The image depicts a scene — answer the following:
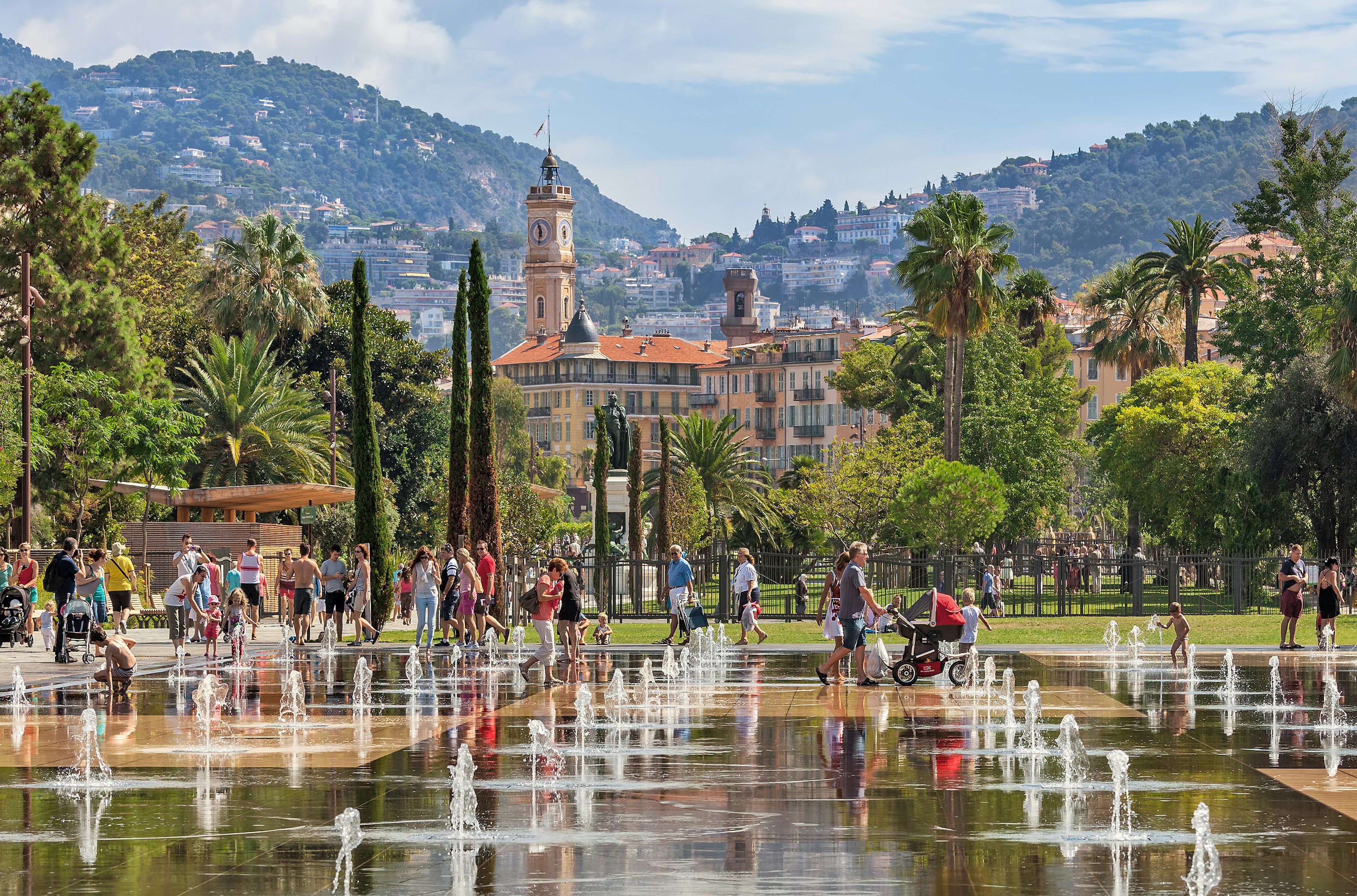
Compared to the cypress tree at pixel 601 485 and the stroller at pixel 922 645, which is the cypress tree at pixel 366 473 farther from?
the cypress tree at pixel 601 485

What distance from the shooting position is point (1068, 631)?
35.0m

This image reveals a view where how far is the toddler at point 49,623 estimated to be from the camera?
26.7m

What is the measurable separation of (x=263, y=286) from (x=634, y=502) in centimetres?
1701

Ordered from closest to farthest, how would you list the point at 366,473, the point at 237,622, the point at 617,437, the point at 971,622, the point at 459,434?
the point at 971,622 → the point at 237,622 → the point at 366,473 → the point at 459,434 → the point at 617,437

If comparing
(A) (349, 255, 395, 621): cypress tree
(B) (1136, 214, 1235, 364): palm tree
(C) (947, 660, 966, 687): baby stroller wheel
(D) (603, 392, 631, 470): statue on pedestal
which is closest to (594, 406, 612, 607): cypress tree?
(D) (603, 392, 631, 470): statue on pedestal

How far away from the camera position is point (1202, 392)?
65.2 metres

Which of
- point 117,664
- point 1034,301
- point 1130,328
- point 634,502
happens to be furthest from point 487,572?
point 1034,301

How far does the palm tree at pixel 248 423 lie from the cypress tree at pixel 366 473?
20638 mm

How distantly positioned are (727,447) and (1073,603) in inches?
1038

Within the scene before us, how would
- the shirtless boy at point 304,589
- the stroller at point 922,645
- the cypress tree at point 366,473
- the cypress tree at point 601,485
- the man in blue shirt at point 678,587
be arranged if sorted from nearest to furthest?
the stroller at point 922,645
the man in blue shirt at point 678,587
the shirtless boy at point 304,589
the cypress tree at point 366,473
the cypress tree at point 601,485

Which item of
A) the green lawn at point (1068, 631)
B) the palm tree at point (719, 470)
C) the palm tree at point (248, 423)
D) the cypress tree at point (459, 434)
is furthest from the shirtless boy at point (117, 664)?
the palm tree at point (719, 470)

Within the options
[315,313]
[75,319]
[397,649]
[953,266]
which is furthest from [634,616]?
[315,313]

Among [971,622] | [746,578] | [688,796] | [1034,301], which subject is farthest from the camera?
[1034,301]

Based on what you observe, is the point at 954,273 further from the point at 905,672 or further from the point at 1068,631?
the point at 905,672
